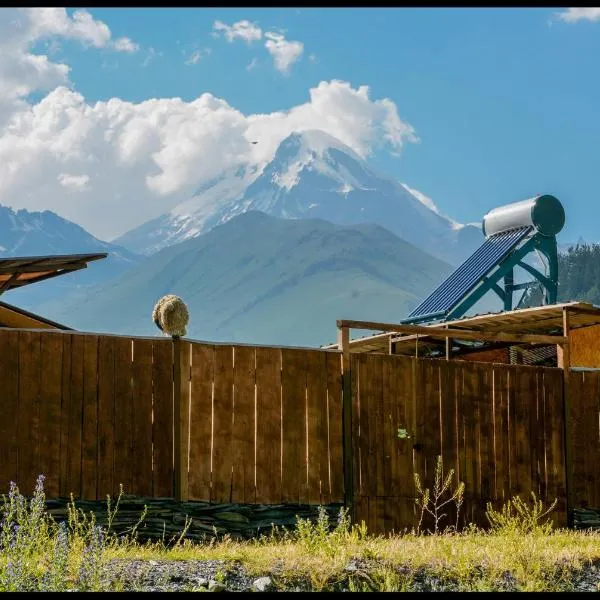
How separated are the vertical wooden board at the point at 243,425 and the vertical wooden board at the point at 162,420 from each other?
0.65 metres

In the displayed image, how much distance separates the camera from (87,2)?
16.1ft

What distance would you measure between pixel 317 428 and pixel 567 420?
12.0 ft

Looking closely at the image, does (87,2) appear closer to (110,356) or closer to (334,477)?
(110,356)

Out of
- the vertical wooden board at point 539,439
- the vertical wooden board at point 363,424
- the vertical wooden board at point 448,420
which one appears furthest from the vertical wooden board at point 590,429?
the vertical wooden board at point 363,424

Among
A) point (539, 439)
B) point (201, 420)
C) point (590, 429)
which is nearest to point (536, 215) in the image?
point (590, 429)

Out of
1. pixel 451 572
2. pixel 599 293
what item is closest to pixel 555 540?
pixel 451 572

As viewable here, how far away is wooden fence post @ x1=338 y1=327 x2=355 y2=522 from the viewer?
36.1 ft

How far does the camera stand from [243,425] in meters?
10.5

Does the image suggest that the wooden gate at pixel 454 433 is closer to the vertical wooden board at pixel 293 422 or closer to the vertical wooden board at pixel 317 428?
the vertical wooden board at pixel 317 428

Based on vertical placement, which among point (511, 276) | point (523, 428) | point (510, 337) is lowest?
point (523, 428)

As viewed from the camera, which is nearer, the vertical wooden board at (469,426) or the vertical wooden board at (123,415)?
the vertical wooden board at (123,415)

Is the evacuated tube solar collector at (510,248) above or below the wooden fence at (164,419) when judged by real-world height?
above

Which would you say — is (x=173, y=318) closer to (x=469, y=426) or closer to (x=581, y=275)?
(x=469, y=426)

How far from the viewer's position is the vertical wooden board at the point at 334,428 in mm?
10969
